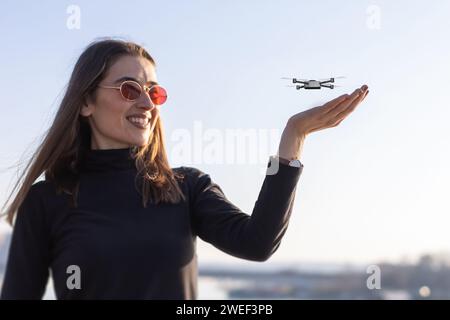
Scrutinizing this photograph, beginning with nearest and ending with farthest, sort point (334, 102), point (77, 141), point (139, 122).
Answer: point (334, 102)
point (139, 122)
point (77, 141)

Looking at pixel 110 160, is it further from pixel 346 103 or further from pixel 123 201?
pixel 346 103

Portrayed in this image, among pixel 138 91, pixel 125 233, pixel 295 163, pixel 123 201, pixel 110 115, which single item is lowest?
pixel 125 233

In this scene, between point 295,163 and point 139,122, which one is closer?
point 295,163

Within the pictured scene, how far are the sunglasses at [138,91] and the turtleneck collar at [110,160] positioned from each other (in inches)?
12.0

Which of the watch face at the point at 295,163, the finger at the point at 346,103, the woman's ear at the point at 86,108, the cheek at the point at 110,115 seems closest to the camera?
the finger at the point at 346,103

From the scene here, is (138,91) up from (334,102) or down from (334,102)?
up

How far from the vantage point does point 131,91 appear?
3.94 m

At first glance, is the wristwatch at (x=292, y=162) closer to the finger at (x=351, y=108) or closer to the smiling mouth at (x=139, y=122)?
the finger at (x=351, y=108)

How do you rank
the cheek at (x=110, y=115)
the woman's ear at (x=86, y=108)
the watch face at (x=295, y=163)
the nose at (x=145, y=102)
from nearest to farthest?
the watch face at (x=295, y=163), the nose at (x=145, y=102), the cheek at (x=110, y=115), the woman's ear at (x=86, y=108)

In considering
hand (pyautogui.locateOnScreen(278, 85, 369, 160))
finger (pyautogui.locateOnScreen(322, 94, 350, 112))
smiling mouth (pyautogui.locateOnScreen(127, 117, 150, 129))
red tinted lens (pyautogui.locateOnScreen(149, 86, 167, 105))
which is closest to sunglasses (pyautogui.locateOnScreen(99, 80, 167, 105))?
red tinted lens (pyautogui.locateOnScreen(149, 86, 167, 105))

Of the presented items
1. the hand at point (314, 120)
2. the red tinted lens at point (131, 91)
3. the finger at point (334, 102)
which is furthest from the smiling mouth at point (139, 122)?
the finger at point (334, 102)

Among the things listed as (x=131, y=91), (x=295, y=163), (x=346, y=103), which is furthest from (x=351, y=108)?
(x=131, y=91)

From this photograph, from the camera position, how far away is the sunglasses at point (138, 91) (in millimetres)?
3930

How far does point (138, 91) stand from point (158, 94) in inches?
4.3
